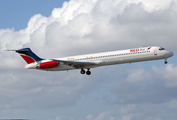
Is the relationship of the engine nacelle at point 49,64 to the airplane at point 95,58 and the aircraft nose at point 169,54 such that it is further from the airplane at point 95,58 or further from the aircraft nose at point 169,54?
the aircraft nose at point 169,54

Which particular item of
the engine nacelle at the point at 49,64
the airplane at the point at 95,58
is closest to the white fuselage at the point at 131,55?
the airplane at the point at 95,58

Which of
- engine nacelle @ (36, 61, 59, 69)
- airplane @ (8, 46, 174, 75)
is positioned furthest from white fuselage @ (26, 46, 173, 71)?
engine nacelle @ (36, 61, 59, 69)

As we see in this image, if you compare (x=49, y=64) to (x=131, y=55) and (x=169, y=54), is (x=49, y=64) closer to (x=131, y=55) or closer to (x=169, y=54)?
(x=131, y=55)

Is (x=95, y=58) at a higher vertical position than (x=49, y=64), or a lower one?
higher

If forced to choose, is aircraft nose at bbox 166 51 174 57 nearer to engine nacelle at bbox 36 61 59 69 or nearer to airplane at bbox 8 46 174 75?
airplane at bbox 8 46 174 75

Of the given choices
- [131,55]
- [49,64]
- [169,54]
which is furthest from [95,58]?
[169,54]

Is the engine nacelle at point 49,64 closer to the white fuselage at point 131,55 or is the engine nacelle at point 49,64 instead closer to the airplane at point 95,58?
the airplane at point 95,58

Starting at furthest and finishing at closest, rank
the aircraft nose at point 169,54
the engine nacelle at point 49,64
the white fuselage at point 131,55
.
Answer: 1. the engine nacelle at point 49,64
2. the aircraft nose at point 169,54
3. the white fuselage at point 131,55

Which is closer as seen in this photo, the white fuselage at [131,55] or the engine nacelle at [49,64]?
the white fuselage at [131,55]

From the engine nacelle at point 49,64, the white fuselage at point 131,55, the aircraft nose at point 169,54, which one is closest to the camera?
Answer: the white fuselage at point 131,55

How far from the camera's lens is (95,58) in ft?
183

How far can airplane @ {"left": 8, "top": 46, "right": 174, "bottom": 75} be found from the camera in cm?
5309

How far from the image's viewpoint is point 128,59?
174ft

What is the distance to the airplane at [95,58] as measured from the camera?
53094mm
